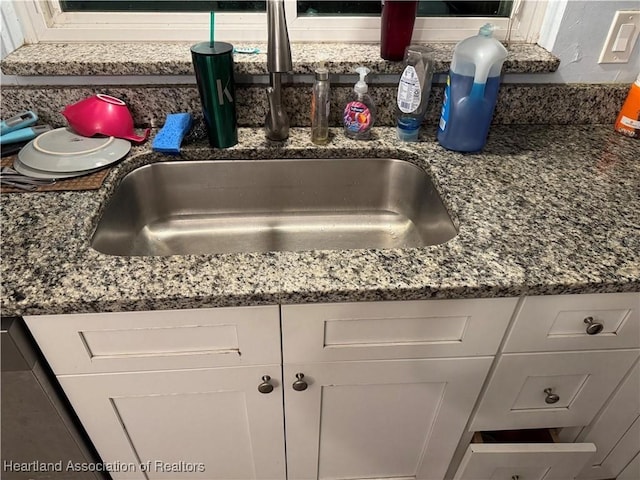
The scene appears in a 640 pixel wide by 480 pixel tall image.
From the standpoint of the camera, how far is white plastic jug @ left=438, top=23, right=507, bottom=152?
962 millimetres

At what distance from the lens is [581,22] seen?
1.08 m

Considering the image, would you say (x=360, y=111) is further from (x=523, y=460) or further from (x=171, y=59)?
(x=523, y=460)

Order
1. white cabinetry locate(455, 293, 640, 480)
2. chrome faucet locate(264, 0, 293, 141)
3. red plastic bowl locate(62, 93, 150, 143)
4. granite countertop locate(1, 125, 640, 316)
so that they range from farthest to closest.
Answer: red plastic bowl locate(62, 93, 150, 143) < chrome faucet locate(264, 0, 293, 141) < white cabinetry locate(455, 293, 640, 480) < granite countertop locate(1, 125, 640, 316)

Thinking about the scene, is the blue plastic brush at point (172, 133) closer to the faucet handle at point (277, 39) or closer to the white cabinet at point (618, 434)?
the faucet handle at point (277, 39)

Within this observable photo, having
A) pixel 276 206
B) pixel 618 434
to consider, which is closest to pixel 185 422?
pixel 276 206

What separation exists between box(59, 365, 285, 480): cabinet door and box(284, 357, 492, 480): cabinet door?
0.05 metres

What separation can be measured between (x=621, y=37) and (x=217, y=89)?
0.97 meters

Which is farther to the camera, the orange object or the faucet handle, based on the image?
the orange object

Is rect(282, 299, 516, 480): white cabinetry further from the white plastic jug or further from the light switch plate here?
the light switch plate

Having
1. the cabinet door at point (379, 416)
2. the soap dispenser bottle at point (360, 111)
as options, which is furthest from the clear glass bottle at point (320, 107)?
the cabinet door at point (379, 416)

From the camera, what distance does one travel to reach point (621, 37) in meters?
1.10

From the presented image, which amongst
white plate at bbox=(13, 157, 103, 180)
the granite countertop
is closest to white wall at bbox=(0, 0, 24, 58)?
white plate at bbox=(13, 157, 103, 180)

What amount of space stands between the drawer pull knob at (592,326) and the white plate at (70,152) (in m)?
1.01

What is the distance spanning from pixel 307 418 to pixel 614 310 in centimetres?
64
